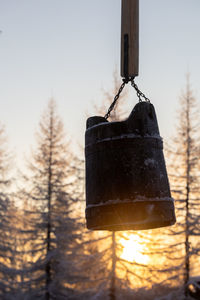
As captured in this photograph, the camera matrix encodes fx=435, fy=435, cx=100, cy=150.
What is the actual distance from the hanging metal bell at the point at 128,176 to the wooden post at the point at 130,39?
1.34 feet

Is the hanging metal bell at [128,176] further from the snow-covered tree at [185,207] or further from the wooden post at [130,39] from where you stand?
the snow-covered tree at [185,207]

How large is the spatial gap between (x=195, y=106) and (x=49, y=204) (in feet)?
28.2

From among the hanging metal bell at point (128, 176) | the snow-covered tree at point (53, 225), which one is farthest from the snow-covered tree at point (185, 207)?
the hanging metal bell at point (128, 176)

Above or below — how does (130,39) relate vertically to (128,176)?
above

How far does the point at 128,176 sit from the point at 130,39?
131 cm

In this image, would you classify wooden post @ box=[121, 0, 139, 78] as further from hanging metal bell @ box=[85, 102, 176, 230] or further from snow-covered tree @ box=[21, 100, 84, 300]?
snow-covered tree @ box=[21, 100, 84, 300]

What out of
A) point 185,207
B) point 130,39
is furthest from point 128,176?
point 185,207

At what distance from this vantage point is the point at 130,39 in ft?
13.7

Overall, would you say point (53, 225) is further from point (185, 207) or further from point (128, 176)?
point (128, 176)

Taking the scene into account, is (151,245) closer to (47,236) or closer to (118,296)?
(118,296)

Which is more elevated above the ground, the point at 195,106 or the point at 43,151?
the point at 195,106

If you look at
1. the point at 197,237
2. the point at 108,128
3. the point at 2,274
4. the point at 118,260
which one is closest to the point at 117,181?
the point at 108,128

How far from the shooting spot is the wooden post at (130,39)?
13.6 feet

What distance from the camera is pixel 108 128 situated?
4.33m
